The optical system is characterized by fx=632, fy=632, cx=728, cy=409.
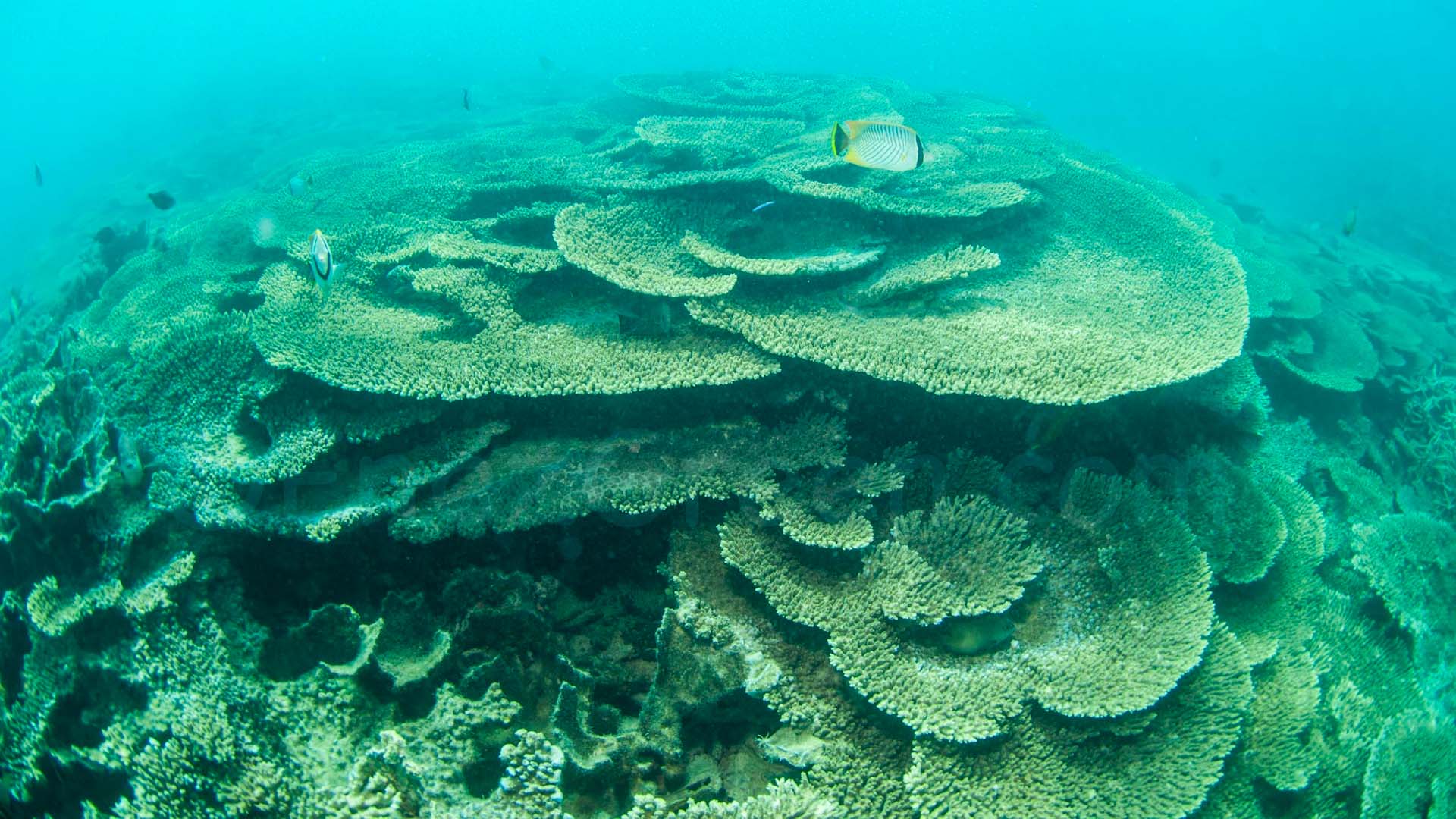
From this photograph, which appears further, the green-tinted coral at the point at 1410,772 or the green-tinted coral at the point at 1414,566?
the green-tinted coral at the point at 1414,566

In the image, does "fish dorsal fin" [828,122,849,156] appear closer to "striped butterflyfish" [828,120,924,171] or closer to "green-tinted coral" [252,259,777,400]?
"striped butterflyfish" [828,120,924,171]

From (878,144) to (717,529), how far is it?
2.61 m

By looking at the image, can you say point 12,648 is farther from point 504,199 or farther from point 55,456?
point 504,199

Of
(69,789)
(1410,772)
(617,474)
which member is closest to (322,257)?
(617,474)

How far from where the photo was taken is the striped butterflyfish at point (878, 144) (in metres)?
3.93

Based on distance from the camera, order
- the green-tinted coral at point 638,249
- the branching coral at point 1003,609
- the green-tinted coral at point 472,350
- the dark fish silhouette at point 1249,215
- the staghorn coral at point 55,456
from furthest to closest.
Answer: the dark fish silhouette at point 1249,215
the green-tinted coral at point 638,249
the green-tinted coral at point 472,350
the staghorn coral at point 55,456
the branching coral at point 1003,609

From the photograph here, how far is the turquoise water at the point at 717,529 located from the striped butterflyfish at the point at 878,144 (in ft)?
0.14

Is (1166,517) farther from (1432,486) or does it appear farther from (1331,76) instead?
(1331,76)

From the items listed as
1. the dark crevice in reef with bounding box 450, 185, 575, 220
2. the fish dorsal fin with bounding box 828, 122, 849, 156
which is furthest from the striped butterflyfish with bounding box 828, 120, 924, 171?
the dark crevice in reef with bounding box 450, 185, 575, 220

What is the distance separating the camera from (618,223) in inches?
201

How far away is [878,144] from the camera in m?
4.02

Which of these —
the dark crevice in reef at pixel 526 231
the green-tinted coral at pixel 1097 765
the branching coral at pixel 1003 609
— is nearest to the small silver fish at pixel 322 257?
the dark crevice in reef at pixel 526 231

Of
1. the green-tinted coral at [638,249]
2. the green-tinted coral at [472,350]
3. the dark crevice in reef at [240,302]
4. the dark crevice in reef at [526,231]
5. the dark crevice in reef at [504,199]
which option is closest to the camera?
the green-tinted coral at [472,350]

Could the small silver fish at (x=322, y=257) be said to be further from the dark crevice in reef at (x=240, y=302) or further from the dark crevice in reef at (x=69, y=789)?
the dark crevice in reef at (x=240, y=302)
